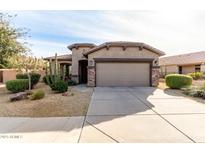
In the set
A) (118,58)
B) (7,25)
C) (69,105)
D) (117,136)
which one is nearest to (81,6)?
(117,136)

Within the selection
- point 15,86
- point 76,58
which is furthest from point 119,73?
point 15,86

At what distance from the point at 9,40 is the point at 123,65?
13.6 metres

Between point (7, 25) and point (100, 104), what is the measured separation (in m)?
19.5

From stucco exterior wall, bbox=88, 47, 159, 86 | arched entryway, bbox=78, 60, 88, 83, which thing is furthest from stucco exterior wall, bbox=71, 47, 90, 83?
stucco exterior wall, bbox=88, 47, 159, 86

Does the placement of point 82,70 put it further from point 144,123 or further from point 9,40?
point 144,123

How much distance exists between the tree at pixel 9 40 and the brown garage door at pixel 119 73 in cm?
1178

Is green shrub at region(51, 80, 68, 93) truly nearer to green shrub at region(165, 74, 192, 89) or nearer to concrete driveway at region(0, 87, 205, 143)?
concrete driveway at region(0, 87, 205, 143)

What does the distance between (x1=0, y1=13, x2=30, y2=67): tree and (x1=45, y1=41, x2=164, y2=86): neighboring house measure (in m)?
10.7

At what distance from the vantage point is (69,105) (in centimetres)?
988

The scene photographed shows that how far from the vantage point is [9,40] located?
23719 millimetres

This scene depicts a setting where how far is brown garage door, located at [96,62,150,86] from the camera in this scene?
60.5 feet

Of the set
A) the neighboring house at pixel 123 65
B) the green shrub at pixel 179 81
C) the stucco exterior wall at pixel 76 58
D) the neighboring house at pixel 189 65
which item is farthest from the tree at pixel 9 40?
the neighboring house at pixel 189 65

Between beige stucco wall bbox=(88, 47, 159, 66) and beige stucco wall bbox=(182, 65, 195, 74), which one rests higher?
beige stucco wall bbox=(88, 47, 159, 66)

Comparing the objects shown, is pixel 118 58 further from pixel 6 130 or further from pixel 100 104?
pixel 6 130
